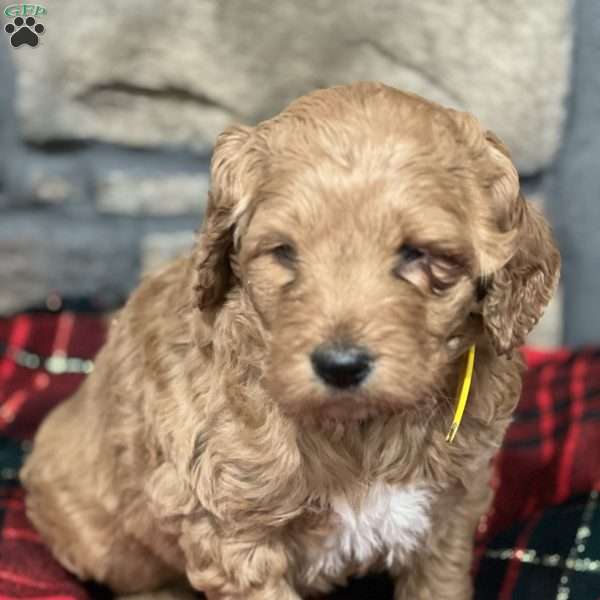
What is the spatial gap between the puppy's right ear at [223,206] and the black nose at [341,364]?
401mm

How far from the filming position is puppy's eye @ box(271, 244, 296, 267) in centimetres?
206

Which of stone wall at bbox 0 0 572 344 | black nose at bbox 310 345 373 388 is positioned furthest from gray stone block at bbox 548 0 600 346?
black nose at bbox 310 345 373 388

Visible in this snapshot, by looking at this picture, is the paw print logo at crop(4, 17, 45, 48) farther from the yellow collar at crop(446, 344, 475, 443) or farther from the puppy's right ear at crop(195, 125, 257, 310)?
the yellow collar at crop(446, 344, 475, 443)

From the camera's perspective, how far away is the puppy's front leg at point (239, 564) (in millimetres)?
2367

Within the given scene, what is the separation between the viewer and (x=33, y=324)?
387 centimetres

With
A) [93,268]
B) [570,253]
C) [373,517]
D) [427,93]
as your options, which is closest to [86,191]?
[93,268]

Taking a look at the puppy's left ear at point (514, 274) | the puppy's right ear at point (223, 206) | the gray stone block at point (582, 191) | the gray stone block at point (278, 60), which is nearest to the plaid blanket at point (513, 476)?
the gray stone block at point (582, 191)

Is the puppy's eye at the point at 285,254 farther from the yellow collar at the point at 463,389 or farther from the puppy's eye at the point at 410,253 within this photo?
the yellow collar at the point at 463,389

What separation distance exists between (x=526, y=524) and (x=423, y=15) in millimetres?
1629

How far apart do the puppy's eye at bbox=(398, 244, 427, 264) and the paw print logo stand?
6.86ft

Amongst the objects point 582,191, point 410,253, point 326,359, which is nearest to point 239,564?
point 326,359

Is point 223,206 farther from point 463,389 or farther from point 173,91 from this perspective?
point 173,91

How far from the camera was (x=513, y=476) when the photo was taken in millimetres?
3301

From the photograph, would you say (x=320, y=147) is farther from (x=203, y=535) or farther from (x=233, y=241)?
(x=203, y=535)
